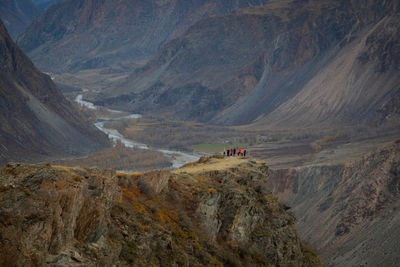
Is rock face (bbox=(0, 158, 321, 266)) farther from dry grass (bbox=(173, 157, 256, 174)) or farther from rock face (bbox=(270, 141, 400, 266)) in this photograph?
rock face (bbox=(270, 141, 400, 266))

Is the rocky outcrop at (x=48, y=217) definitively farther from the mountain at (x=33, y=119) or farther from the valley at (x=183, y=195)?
the mountain at (x=33, y=119)

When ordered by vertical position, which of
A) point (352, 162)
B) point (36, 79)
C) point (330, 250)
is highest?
point (36, 79)

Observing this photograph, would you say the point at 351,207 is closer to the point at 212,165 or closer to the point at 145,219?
the point at 212,165

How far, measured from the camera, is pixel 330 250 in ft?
241

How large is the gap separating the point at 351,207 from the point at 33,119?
311 feet

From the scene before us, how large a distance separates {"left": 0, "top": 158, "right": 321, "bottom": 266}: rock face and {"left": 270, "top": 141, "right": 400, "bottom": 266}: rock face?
28.2 m

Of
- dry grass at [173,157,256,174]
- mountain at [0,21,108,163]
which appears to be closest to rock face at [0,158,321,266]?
dry grass at [173,157,256,174]

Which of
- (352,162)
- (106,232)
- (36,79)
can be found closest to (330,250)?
(352,162)

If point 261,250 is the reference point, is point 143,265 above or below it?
above

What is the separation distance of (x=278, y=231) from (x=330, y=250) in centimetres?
4158

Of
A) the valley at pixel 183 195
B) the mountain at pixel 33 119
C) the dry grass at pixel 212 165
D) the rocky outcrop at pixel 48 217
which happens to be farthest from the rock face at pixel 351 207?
the mountain at pixel 33 119

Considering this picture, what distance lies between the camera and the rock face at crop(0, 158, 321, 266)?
57.0 ft

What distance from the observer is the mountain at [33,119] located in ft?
425

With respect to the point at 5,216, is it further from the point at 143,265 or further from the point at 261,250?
the point at 261,250
